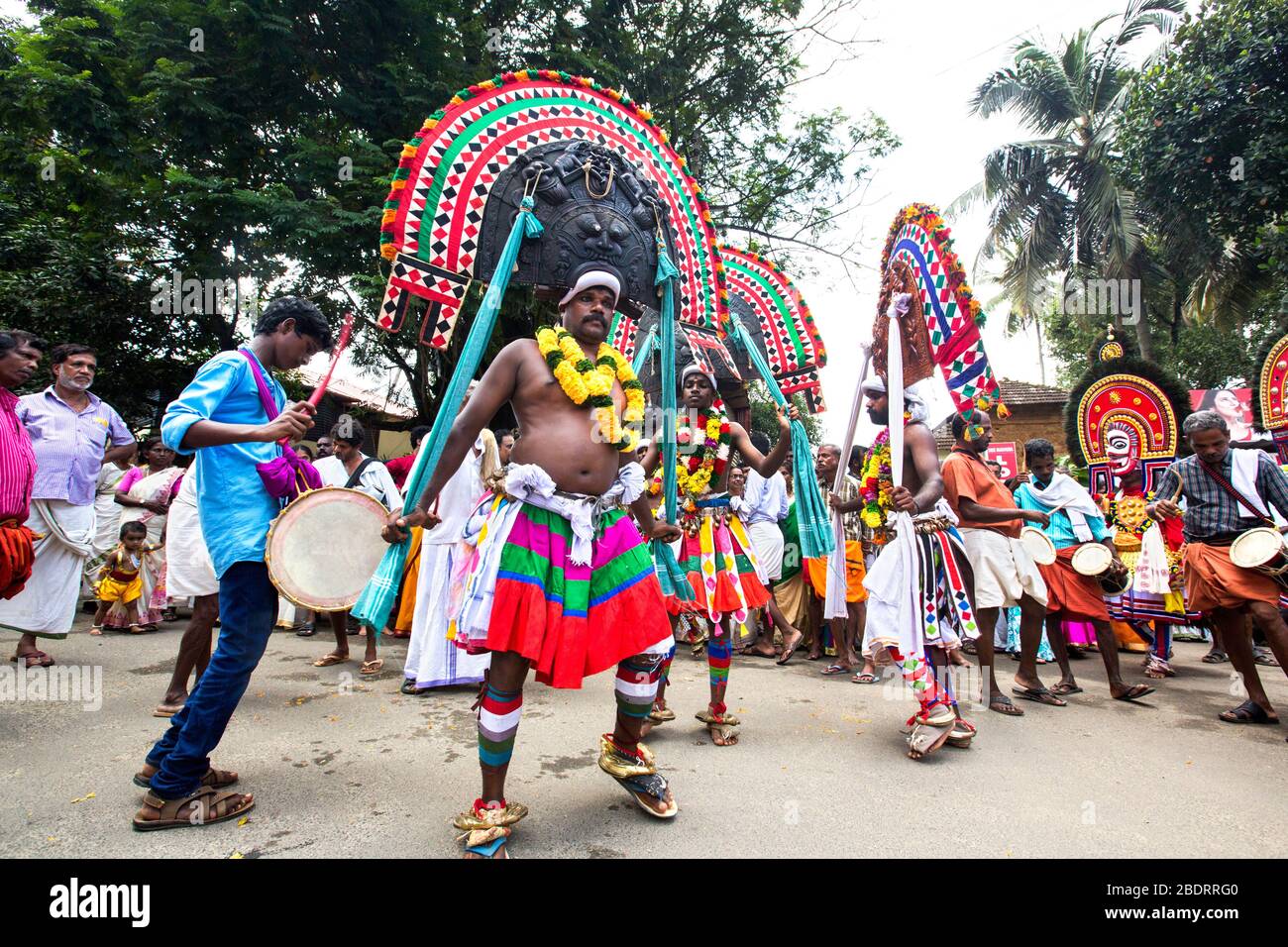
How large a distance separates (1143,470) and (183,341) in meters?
13.7

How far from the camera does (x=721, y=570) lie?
4184mm

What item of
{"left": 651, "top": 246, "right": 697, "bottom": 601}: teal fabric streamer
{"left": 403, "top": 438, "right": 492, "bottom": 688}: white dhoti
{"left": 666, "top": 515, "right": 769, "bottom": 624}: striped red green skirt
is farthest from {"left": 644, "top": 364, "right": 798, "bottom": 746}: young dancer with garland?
{"left": 403, "top": 438, "right": 492, "bottom": 688}: white dhoti

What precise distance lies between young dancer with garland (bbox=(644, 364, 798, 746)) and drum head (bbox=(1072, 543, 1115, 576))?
8.67 feet

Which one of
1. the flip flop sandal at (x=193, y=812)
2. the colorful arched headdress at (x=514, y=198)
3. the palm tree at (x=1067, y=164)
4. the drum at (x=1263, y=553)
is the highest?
the palm tree at (x=1067, y=164)

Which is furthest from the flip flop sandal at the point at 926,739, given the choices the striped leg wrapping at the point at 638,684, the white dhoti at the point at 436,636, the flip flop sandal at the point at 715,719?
the white dhoti at the point at 436,636

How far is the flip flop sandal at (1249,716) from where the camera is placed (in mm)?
4504

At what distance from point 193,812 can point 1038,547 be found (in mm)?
5266

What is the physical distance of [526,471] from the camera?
2.61 meters

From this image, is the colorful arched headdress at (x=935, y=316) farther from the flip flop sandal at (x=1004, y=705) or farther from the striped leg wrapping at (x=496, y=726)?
the striped leg wrapping at (x=496, y=726)

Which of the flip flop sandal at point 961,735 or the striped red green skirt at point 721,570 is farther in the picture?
the striped red green skirt at point 721,570

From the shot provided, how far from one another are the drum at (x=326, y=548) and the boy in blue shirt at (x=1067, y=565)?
4.70 meters

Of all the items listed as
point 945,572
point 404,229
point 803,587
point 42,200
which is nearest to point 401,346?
point 42,200

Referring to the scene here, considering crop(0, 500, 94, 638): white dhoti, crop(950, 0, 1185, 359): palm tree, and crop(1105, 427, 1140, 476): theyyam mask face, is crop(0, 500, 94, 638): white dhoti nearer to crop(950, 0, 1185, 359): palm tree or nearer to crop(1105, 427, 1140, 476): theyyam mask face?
crop(1105, 427, 1140, 476): theyyam mask face
